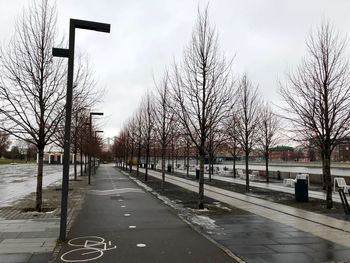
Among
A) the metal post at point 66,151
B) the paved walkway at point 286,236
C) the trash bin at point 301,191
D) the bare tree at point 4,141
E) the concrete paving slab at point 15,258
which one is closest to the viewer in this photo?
the concrete paving slab at point 15,258

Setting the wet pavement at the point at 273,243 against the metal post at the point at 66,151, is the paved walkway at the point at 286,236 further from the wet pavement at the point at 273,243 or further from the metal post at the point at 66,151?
the metal post at the point at 66,151

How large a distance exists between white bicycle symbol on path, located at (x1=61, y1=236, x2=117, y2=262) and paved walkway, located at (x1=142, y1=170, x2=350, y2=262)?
2.62 meters

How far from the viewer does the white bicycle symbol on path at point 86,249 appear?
776cm

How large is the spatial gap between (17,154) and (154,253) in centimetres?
14239

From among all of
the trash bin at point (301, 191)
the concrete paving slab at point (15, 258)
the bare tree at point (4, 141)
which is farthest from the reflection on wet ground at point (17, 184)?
the trash bin at point (301, 191)

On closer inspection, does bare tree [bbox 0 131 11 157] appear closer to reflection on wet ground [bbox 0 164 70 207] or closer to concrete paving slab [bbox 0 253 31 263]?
reflection on wet ground [bbox 0 164 70 207]

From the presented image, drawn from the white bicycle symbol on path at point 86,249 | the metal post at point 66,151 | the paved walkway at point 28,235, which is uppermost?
the metal post at point 66,151

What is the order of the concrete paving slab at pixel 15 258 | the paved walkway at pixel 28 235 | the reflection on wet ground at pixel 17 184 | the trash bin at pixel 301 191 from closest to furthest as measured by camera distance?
1. the concrete paving slab at pixel 15 258
2. the paved walkway at pixel 28 235
3. the trash bin at pixel 301 191
4. the reflection on wet ground at pixel 17 184

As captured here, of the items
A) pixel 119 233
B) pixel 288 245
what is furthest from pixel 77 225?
pixel 288 245

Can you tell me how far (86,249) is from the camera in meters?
8.48

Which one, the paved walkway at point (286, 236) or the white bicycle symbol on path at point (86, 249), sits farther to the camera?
the paved walkway at point (286, 236)

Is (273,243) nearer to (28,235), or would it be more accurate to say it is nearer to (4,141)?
(28,235)

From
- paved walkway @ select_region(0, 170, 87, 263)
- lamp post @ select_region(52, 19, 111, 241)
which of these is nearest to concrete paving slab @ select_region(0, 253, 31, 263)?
paved walkway @ select_region(0, 170, 87, 263)

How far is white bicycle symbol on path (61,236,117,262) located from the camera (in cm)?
776
